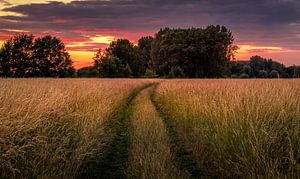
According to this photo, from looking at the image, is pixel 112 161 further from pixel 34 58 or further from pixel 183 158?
pixel 34 58

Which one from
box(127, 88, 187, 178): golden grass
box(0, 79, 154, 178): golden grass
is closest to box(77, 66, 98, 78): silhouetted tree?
box(127, 88, 187, 178): golden grass

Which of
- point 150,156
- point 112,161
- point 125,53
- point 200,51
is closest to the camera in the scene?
point 150,156

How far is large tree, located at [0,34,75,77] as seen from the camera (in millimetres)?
63600

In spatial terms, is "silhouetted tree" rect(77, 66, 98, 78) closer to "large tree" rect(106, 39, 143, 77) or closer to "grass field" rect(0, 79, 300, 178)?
"large tree" rect(106, 39, 143, 77)

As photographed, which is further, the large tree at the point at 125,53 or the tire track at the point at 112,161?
the large tree at the point at 125,53

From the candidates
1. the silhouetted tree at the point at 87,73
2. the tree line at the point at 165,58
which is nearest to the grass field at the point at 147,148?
the tree line at the point at 165,58

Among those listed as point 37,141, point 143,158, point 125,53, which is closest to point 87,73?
point 125,53

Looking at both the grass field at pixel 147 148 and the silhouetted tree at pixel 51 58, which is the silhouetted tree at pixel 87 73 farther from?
the grass field at pixel 147 148

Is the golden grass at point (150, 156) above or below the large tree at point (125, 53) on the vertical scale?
below

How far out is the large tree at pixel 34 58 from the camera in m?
63.6

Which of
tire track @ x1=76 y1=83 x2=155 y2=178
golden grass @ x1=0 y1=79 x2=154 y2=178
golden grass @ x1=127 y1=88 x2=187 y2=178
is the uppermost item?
golden grass @ x1=0 y1=79 x2=154 y2=178

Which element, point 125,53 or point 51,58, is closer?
point 51,58

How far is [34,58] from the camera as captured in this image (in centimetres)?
6738

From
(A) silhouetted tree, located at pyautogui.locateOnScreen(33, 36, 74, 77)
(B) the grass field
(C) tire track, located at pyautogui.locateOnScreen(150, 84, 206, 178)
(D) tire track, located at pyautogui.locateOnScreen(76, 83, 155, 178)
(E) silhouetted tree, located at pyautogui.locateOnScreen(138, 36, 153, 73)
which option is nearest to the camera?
(B) the grass field
